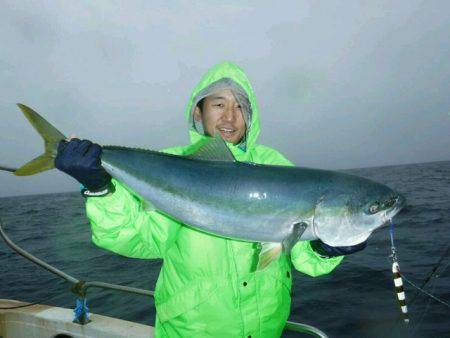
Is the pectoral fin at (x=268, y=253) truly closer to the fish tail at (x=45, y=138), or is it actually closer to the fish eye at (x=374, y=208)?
the fish eye at (x=374, y=208)

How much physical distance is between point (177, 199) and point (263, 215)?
82cm

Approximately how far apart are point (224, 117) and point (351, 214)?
6.06ft

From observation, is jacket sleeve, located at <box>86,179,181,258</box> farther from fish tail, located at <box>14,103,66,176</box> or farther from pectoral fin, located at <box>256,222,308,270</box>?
pectoral fin, located at <box>256,222,308,270</box>

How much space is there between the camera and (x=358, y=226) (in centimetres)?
312

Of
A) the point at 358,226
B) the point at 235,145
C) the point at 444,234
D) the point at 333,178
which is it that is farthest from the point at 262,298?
the point at 444,234

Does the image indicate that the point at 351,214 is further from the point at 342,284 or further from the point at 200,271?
the point at 342,284

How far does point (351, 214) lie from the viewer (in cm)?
312

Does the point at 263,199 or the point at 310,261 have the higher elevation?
the point at 263,199

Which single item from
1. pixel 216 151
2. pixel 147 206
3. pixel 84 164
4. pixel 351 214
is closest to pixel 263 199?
pixel 216 151

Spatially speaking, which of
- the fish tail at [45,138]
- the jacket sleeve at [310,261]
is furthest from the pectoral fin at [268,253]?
the fish tail at [45,138]

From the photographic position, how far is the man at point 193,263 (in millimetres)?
3094

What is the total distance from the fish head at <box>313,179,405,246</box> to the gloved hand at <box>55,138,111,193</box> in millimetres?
2060

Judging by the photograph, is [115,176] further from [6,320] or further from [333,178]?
[6,320]

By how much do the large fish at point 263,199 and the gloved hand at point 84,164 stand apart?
0.33 m
